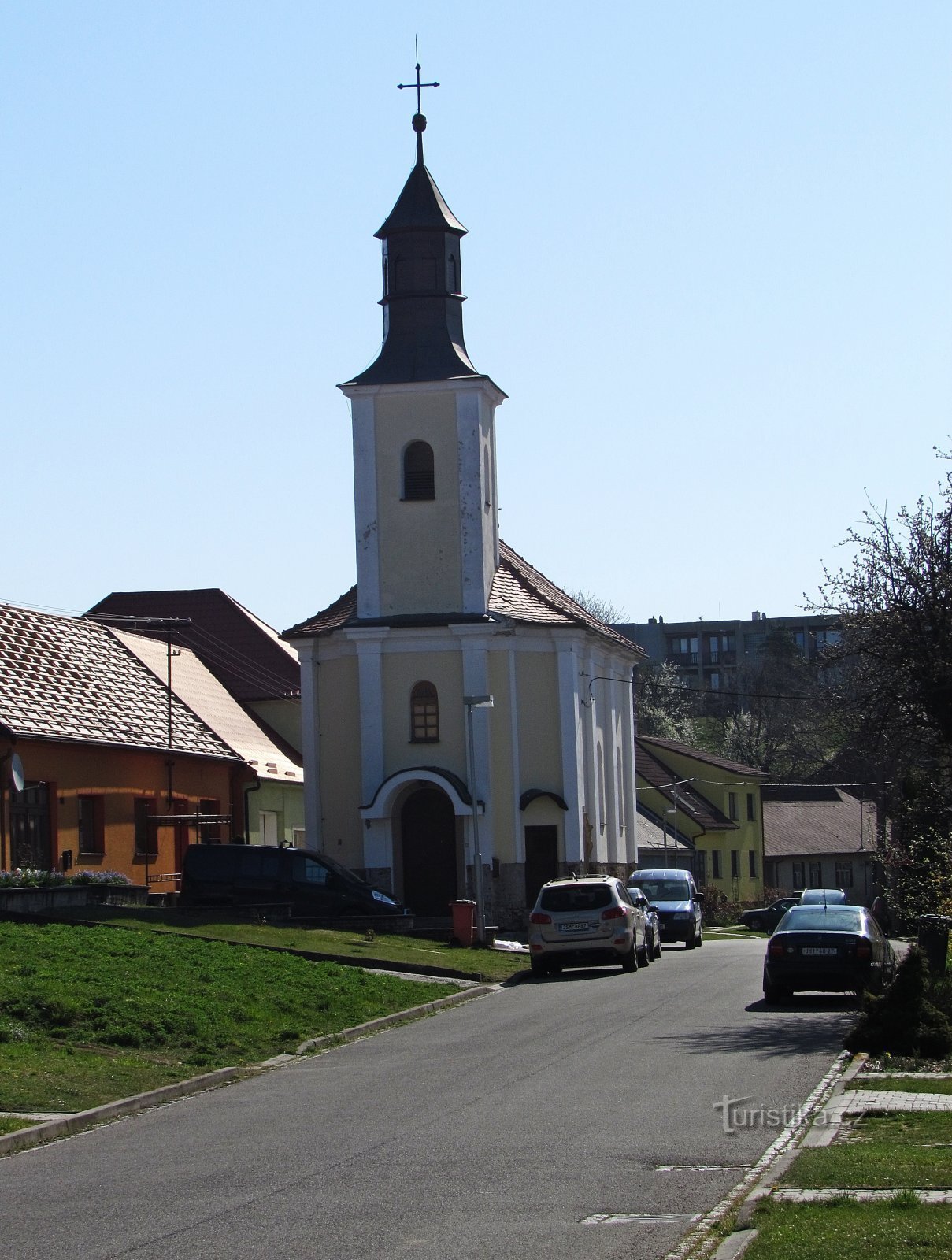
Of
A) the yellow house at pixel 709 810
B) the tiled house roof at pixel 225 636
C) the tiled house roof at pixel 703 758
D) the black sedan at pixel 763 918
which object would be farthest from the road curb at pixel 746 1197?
the tiled house roof at pixel 703 758

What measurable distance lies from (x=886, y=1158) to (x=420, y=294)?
3651 centimetres

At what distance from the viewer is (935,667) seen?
2230cm

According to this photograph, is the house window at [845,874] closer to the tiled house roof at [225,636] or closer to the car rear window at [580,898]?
the tiled house roof at [225,636]

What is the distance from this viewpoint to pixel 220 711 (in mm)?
51438

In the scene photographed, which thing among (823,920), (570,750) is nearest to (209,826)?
(570,750)

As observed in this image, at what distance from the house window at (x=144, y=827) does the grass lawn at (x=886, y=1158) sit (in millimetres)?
30196

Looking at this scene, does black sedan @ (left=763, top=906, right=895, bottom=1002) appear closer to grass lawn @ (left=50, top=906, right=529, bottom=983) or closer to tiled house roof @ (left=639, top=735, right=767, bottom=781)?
grass lawn @ (left=50, top=906, right=529, bottom=983)

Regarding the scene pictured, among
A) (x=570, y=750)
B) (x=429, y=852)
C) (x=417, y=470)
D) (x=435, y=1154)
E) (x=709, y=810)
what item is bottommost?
(x=435, y=1154)

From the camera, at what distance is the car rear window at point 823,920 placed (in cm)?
2373

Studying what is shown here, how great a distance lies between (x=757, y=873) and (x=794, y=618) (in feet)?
229

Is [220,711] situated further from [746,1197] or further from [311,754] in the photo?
[746,1197]

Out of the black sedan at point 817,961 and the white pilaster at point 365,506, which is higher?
the white pilaster at point 365,506

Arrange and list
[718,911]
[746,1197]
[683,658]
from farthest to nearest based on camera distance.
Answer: [683,658] → [718,911] → [746,1197]

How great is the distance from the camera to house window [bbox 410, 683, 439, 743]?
1715 inches
